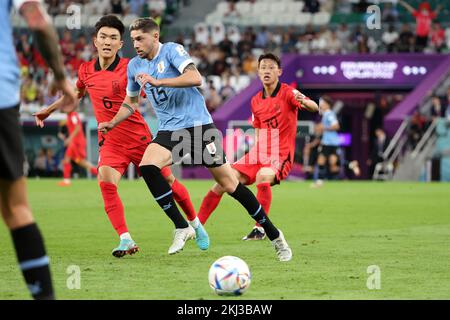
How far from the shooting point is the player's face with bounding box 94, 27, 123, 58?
11.0m

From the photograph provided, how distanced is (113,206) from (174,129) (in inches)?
43.1

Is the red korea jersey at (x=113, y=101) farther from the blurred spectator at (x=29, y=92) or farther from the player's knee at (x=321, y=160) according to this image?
the blurred spectator at (x=29, y=92)

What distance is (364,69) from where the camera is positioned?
105 ft

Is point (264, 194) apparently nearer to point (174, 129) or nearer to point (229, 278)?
point (174, 129)

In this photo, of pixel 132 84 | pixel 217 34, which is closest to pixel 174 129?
pixel 132 84

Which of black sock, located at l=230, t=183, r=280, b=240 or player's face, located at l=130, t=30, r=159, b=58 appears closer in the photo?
black sock, located at l=230, t=183, r=280, b=240

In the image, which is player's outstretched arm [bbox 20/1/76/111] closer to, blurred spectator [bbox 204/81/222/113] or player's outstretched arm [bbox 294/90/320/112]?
Result: player's outstretched arm [bbox 294/90/320/112]

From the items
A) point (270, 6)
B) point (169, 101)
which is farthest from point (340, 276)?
point (270, 6)

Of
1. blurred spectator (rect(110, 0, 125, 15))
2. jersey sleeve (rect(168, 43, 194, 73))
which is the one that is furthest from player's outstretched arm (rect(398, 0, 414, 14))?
jersey sleeve (rect(168, 43, 194, 73))

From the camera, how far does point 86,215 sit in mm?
16812

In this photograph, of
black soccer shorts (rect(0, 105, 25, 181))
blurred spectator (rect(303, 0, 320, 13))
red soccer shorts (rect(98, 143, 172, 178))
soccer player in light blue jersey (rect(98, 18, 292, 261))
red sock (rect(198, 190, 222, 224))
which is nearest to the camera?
black soccer shorts (rect(0, 105, 25, 181))

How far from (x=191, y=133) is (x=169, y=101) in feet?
1.31

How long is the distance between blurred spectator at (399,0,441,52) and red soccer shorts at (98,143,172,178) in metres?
21.7

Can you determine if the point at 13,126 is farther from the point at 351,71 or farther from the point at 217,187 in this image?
the point at 351,71
